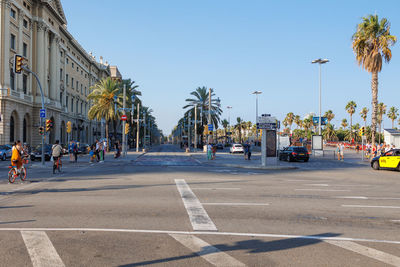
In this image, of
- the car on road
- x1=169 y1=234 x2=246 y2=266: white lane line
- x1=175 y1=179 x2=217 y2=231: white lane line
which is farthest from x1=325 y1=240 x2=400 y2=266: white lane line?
the car on road

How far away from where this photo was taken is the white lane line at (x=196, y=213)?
682cm

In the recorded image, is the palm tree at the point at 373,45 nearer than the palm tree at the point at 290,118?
Yes

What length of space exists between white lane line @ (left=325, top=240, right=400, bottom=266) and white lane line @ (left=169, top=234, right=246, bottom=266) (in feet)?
6.42

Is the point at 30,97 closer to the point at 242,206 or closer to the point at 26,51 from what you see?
the point at 26,51

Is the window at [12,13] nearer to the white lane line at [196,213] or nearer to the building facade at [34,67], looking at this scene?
the building facade at [34,67]

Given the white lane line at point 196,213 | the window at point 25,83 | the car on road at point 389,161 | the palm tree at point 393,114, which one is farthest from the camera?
the palm tree at point 393,114

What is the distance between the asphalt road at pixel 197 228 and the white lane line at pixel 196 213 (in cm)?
2

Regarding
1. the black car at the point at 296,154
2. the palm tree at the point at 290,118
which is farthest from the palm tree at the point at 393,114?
the black car at the point at 296,154

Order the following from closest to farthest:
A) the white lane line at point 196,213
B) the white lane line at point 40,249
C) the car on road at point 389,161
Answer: the white lane line at point 40,249
the white lane line at point 196,213
the car on road at point 389,161

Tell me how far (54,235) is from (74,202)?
11.5 ft

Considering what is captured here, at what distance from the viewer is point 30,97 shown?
156 feet

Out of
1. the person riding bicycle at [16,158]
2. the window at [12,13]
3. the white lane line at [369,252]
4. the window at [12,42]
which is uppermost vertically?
the window at [12,13]

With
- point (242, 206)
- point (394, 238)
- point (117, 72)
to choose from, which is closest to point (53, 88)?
point (242, 206)

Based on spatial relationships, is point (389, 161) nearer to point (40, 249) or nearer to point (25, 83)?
point (40, 249)
